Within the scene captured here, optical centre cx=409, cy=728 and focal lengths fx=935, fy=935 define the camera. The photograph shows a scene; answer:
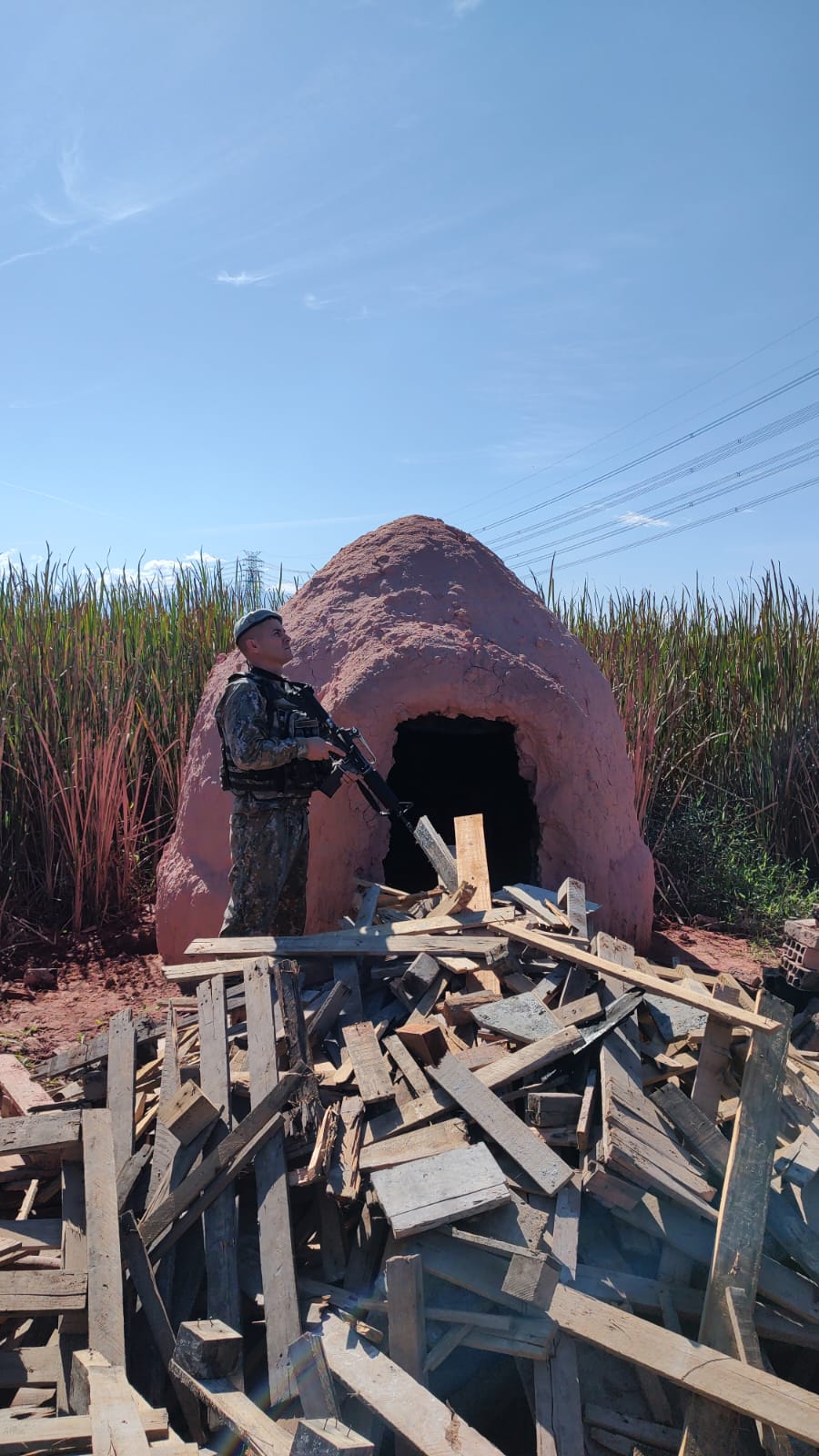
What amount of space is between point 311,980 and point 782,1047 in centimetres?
174

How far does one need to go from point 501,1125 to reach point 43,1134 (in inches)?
56.5

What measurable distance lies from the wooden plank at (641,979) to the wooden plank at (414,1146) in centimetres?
A: 79

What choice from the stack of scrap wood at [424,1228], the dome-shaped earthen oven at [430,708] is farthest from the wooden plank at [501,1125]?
the dome-shaped earthen oven at [430,708]

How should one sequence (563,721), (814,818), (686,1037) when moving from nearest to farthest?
1. (686,1037)
2. (563,721)
3. (814,818)

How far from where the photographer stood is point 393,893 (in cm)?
449

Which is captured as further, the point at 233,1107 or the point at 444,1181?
the point at 233,1107

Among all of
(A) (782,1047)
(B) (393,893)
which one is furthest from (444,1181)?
(B) (393,893)

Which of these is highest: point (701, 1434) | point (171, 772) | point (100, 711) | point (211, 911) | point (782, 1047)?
point (100, 711)

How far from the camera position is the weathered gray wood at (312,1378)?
2.21 meters

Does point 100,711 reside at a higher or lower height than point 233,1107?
higher

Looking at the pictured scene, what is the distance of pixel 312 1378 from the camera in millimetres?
2258

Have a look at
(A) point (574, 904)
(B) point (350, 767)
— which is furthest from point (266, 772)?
(A) point (574, 904)

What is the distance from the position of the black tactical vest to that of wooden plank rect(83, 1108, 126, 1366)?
1.38m

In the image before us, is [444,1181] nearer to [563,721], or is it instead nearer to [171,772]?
[563,721]
